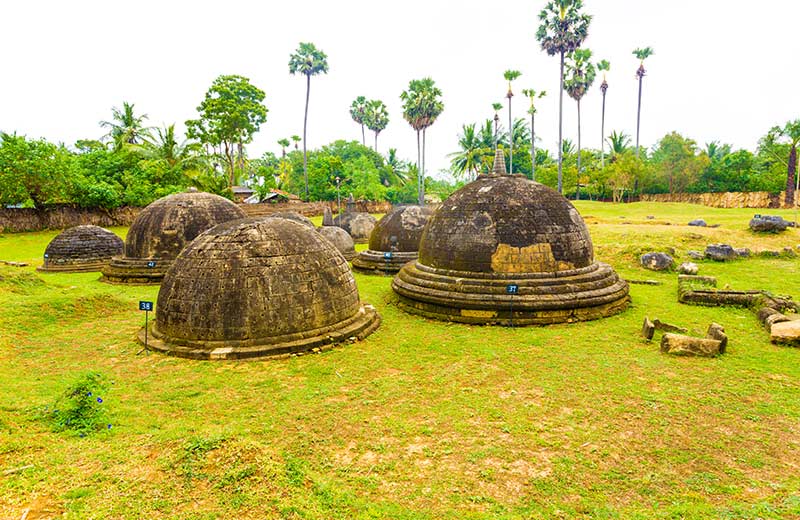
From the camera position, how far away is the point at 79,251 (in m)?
20.8

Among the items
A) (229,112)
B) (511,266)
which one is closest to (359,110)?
(229,112)

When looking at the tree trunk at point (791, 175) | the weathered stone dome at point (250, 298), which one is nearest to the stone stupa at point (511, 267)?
the weathered stone dome at point (250, 298)

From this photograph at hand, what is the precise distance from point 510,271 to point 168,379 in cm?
846

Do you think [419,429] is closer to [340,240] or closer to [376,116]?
[340,240]

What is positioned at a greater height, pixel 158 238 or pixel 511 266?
pixel 158 238

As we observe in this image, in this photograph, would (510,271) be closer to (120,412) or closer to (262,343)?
(262,343)

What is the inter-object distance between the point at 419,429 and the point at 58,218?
37.5 m

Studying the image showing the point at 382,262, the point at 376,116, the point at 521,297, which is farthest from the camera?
the point at 376,116

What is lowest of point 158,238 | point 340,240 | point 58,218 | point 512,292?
point 512,292

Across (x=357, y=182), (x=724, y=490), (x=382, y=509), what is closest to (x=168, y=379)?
(x=382, y=509)

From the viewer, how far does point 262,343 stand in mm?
9086

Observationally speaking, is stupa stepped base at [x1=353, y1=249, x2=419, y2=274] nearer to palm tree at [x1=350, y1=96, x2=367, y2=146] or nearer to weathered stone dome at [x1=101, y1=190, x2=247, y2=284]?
weathered stone dome at [x1=101, y1=190, x2=247, y2=284]

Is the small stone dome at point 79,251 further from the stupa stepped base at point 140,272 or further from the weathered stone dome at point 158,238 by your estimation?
the stupa stepped base at point 140,272

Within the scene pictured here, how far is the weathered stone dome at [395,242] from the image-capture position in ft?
62.2
